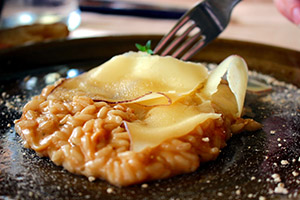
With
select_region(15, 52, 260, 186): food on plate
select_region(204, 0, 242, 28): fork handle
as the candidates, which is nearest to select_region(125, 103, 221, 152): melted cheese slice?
select_region(15, 52, 260, 186): food on plate

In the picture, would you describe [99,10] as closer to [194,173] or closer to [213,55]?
[213,55]

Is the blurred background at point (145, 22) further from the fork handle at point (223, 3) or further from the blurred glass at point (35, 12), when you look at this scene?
the fork handle at point (223, 3)

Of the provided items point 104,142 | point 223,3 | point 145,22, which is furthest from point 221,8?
point 145,22

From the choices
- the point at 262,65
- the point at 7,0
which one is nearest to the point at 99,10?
the point at 7,0

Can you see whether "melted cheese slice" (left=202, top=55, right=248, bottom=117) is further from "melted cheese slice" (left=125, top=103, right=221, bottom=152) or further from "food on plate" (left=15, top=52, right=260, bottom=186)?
"melted cheese slice" (left=125, top=103, right=221, bottom=152)

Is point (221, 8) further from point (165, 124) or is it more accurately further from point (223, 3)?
point (165, 124)

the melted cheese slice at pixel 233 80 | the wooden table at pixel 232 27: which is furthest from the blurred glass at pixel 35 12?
the melted cheese slice at pixel 233 80
